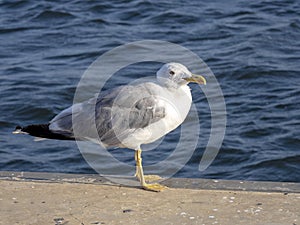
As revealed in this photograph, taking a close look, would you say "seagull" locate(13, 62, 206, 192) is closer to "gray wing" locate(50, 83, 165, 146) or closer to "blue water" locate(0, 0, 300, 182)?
"gray wing" locate(50, 83, 165, 146)

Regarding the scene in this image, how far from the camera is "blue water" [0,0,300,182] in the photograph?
8.16 metres

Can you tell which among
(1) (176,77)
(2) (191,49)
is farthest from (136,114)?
(2) (191,49)

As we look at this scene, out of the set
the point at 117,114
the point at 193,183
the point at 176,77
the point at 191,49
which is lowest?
the point at 191,49

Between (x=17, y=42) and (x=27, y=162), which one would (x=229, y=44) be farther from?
(x=27, y=162)

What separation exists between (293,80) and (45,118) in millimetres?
2910

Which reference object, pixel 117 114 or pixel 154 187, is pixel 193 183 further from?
pixel 117 114

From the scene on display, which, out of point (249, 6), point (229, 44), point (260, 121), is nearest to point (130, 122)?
point (260, 121)

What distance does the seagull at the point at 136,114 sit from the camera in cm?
518

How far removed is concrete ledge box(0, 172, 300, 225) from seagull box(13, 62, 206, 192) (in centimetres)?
25

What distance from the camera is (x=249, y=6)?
12.0m

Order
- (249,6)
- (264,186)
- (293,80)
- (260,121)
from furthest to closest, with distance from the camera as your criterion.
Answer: (249,6) → (293,80) → (260,121) → (264,186)

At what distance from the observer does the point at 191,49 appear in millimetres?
10562

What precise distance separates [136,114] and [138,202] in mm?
611

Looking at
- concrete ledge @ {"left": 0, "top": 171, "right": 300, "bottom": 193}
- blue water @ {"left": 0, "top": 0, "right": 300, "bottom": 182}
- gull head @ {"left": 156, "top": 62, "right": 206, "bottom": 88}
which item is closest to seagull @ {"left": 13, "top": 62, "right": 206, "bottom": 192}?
gull head @ {"left": 156, "top": 62, "right": 206, "bottom": 88}
